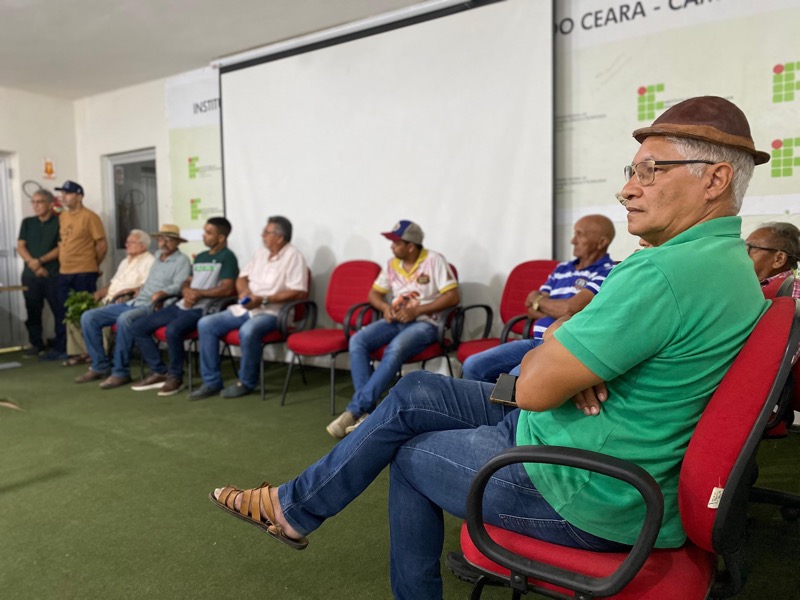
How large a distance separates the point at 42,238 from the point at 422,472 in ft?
20.5

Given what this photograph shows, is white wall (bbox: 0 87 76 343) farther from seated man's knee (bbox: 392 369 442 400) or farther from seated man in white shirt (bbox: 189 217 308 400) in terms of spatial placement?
seated man's knee (bbox: 392 369 442 400)

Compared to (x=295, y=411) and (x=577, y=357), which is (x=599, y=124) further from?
(x=577, y=357)

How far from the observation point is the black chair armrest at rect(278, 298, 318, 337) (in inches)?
170

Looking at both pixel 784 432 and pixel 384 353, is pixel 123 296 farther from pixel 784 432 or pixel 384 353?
pixel 784 432

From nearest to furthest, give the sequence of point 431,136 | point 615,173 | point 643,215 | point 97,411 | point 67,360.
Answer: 1. point 643,215
2. point 615,173
3. point 97,411
4. point 431,136
5. point 67,360

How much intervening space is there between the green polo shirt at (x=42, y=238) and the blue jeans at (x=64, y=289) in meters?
0.22

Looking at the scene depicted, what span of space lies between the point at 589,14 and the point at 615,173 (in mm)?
985

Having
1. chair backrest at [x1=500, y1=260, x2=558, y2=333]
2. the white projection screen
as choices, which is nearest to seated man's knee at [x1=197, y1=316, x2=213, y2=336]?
the white projection screen

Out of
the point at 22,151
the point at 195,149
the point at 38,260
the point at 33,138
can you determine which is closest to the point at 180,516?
the point at 195,149

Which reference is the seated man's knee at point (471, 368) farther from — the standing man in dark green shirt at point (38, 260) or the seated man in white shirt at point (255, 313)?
the standing man in dark green shirt at point (38, 260)

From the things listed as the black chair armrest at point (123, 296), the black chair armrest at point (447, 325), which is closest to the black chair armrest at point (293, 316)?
the black chair armrest at point (447, 325)

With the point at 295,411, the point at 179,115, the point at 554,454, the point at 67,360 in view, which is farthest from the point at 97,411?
the point at 554,454

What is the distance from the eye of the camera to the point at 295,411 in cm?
400

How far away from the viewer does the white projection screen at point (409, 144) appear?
4043mm
